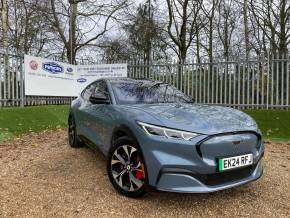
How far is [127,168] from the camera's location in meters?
3.87

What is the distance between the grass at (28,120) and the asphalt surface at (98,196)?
3033mm

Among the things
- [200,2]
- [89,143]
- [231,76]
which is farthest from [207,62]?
[200,2]

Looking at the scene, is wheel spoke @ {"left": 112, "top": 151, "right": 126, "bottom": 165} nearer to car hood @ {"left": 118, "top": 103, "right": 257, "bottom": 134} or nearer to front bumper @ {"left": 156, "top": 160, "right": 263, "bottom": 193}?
car hood @ {"left": 118, "top": 103, "right": 257, "bottom": 134}

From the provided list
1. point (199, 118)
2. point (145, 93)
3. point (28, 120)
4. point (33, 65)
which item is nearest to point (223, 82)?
point (28, 120)

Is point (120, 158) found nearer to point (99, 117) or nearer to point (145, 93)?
point (99, 117)

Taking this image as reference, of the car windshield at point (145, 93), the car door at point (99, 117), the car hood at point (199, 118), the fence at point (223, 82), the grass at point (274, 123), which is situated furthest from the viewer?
the fence at point (223, 82)

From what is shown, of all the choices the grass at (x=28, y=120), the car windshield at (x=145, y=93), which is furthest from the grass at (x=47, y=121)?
the car windshield at (x=145, y=93)

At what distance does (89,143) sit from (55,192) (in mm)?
1399

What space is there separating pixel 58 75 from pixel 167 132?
11085mm

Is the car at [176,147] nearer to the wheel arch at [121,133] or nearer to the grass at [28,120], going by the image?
Result: the wheel arch at [121,133]

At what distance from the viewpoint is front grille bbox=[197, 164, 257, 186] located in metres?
3.31

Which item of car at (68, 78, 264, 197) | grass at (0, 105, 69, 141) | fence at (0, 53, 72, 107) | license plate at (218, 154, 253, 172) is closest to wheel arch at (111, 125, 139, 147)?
car at (68, 78, 264, 197)

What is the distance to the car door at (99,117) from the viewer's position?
455cm

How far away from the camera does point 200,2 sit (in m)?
23.1
